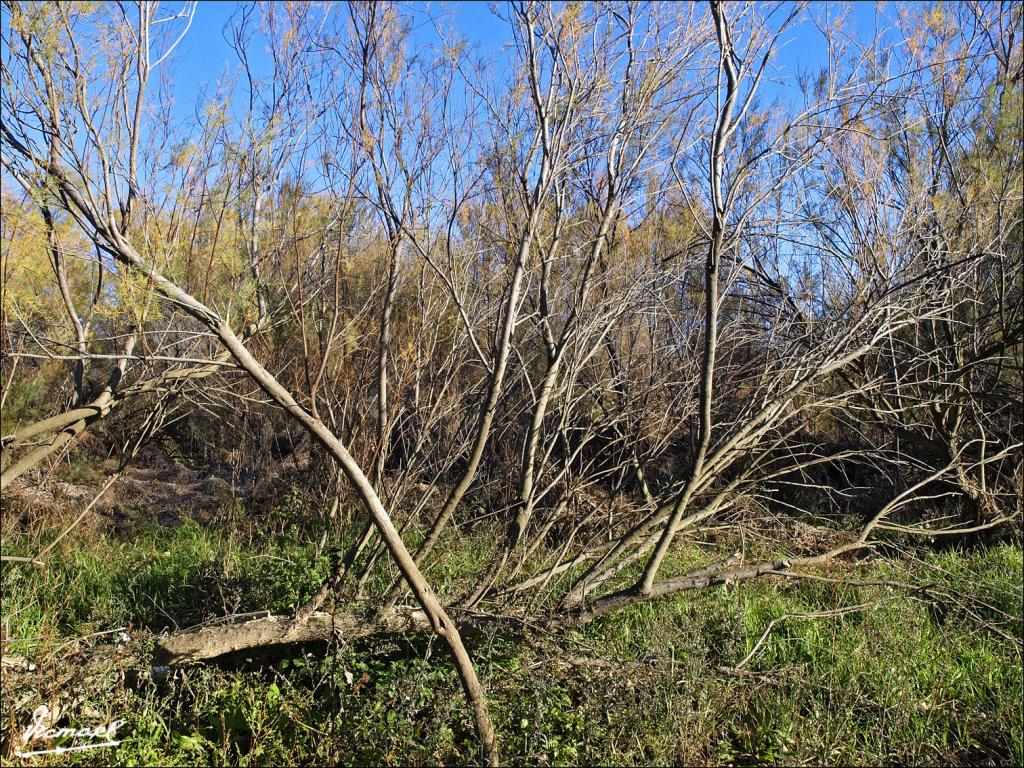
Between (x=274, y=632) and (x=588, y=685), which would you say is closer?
(x=588, y=685)

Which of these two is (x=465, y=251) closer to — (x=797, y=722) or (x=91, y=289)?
(x=91, y=289)

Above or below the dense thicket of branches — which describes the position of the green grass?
below

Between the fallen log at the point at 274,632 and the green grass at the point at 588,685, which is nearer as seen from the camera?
the green grass at the point at 588,685

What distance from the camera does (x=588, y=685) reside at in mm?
3449

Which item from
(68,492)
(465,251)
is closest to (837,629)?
(465,251)

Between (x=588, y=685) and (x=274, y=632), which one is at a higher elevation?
(x=274, y=632)

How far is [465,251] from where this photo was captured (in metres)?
4.88

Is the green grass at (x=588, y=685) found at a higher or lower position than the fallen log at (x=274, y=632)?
lower

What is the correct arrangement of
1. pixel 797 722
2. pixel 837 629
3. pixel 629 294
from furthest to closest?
pixel 837 629 → pixel 629 294 → pixel 797 722

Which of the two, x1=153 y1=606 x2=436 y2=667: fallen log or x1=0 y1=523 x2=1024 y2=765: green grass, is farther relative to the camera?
x1=153 y1=606 x2=436 y2=667: fallen log

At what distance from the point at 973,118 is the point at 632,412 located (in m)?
→ 3.70

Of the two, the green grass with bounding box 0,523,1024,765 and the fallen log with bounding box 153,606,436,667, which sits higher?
the fallen log with bounding box 153,606,436,667

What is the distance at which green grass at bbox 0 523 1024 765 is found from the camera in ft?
10.3

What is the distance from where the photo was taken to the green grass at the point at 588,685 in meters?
3.12
